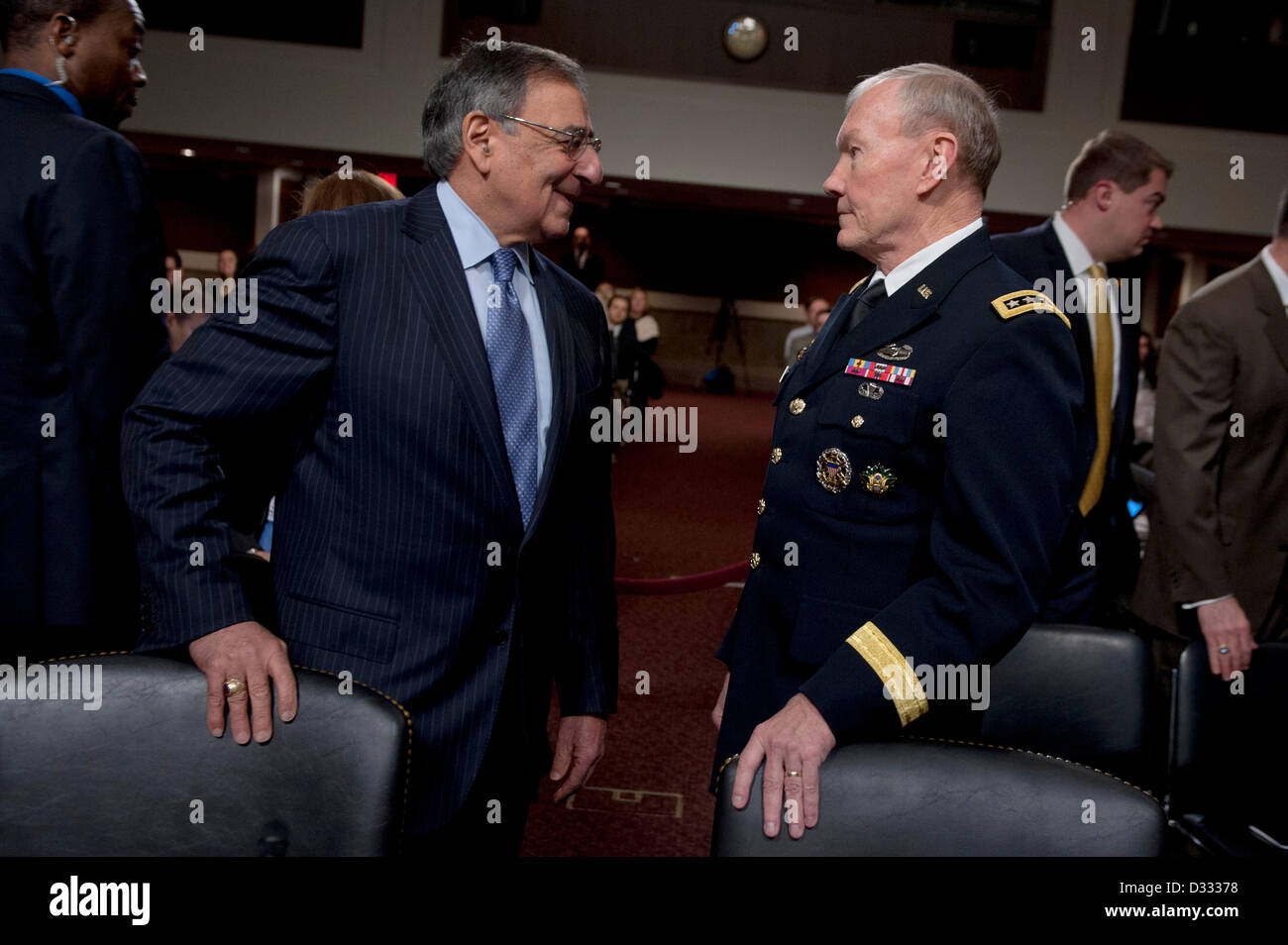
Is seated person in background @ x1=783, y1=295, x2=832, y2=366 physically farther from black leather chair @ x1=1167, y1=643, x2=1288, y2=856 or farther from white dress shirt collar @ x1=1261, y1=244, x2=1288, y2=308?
black leather chair @ x1=1167, y1=643, x2=1288, y2=856

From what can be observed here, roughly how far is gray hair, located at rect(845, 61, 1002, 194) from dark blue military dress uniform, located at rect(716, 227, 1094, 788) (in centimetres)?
11

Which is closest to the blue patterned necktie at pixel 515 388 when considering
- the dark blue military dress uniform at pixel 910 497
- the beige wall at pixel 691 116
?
the dark blue military dress uniform at pixel 910 497

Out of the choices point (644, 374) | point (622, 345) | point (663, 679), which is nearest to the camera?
point (663, 679)

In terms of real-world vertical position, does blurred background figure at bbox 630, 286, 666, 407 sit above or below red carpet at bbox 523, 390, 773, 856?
above

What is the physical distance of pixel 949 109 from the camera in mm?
1389

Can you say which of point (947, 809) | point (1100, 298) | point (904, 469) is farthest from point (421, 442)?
point (1100, 298)

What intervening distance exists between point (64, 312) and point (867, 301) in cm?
134

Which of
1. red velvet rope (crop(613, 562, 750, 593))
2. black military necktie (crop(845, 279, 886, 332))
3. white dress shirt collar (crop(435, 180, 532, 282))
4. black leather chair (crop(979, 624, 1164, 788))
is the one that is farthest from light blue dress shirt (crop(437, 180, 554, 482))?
red velvet rope (crop(613, 562, 750, 593))

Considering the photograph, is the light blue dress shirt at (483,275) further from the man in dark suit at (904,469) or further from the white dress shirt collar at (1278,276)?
the white dress shirt collar at (1278,276)

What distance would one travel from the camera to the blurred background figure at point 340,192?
2320 millimetres

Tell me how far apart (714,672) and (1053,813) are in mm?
3213

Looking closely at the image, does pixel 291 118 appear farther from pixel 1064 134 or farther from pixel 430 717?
pixel 430 717

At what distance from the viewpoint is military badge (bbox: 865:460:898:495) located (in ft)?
4.47

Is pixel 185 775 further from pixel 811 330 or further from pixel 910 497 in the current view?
pixel 811 330
